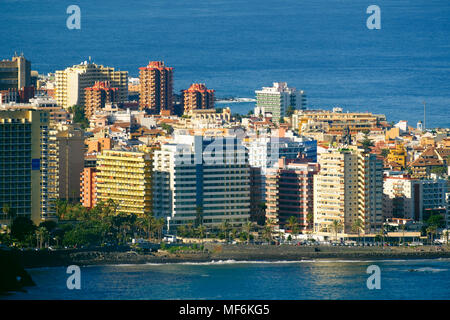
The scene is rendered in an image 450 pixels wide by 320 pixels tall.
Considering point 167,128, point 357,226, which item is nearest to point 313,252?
point 357,226

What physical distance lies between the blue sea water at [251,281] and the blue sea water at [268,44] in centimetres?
3326

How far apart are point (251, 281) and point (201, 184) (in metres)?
8.33

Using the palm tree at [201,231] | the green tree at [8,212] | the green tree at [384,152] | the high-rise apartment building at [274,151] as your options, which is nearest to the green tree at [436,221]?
the high-rise apartment building at [274,151]

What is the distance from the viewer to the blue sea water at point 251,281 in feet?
110

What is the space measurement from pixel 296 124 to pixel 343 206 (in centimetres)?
2316

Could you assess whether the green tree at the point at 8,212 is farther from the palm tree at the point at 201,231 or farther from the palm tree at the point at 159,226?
the palm tree at the point at 201,231

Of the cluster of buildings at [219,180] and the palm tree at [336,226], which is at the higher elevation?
the cluster of buildings at [219,180]

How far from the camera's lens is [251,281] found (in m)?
36.5

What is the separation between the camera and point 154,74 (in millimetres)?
74188

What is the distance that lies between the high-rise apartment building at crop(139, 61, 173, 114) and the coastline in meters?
32.6
